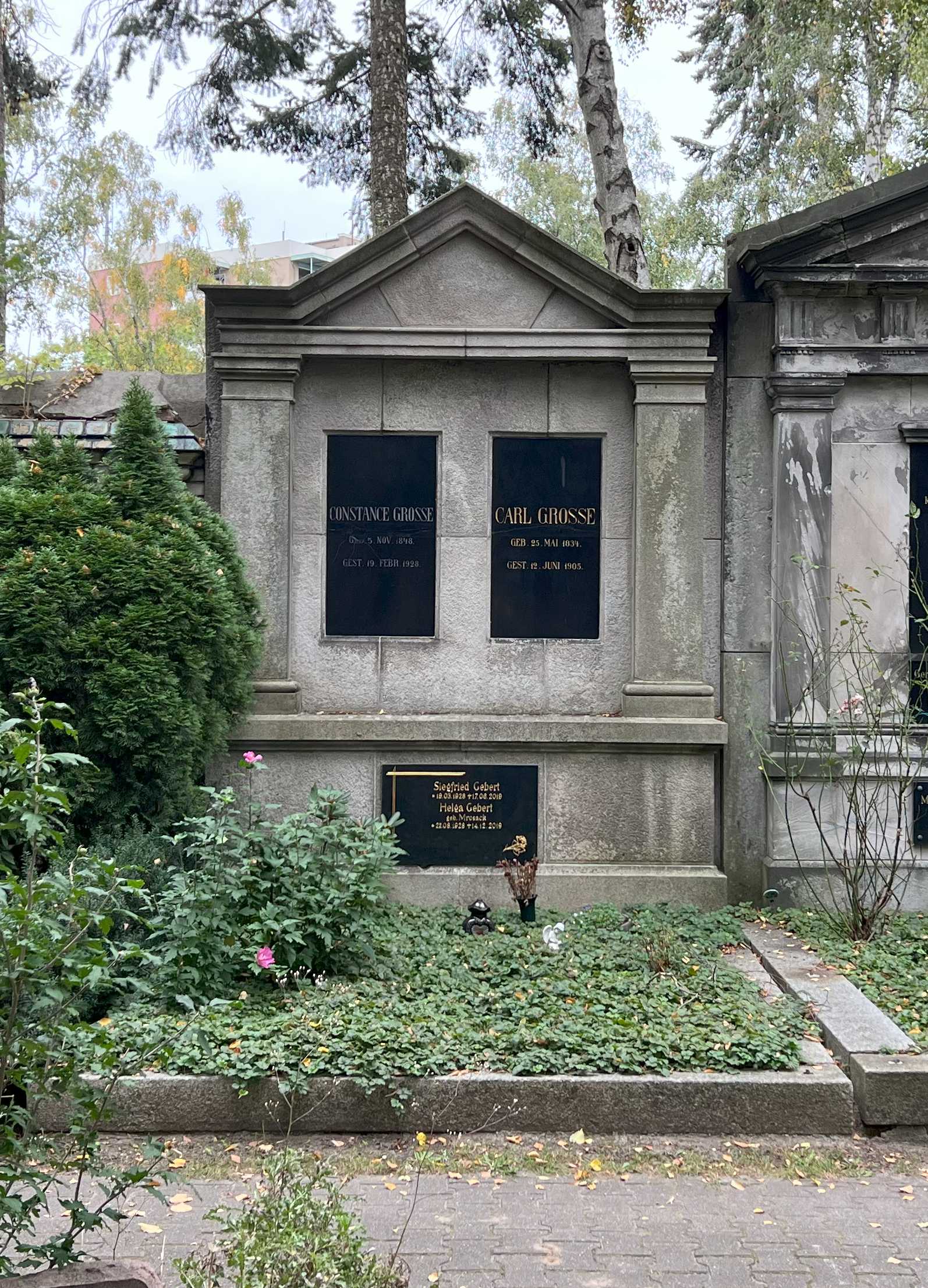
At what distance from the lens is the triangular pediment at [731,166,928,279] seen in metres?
7.27

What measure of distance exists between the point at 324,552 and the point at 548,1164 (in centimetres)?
420

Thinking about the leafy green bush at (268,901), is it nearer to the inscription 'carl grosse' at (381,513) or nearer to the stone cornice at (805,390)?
the inscription 'carl grosse' at (381,513)

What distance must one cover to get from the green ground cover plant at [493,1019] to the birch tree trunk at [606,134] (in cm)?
729

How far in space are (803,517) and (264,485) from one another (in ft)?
11.1

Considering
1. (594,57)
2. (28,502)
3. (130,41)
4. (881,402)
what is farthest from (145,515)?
(130,41)

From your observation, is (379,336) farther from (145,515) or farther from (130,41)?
(130,41)

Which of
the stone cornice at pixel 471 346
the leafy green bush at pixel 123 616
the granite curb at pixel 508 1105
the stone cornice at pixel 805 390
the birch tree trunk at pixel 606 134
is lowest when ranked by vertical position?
the granite curb at pixel 508 1105

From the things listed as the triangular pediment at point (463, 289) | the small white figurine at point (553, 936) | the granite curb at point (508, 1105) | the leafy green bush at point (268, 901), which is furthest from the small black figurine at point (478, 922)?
the triangular pediment at point (463, 289)

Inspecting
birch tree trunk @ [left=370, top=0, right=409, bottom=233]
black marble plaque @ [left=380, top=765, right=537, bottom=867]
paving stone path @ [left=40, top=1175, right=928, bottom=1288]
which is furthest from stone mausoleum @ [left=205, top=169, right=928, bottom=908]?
birch tree trunk @ [left=370, top=0, right=409, bottom=233]

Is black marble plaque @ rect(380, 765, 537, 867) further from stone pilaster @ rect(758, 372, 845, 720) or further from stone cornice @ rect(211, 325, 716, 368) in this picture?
stone cornice @ rect(211, 325, 716, 368)

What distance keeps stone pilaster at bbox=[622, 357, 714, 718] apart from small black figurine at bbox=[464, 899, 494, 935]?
158 centimetres

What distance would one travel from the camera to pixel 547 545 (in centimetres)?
754

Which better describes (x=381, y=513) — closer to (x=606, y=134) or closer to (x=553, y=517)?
(x=553, y=517)

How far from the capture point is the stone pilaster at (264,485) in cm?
736
